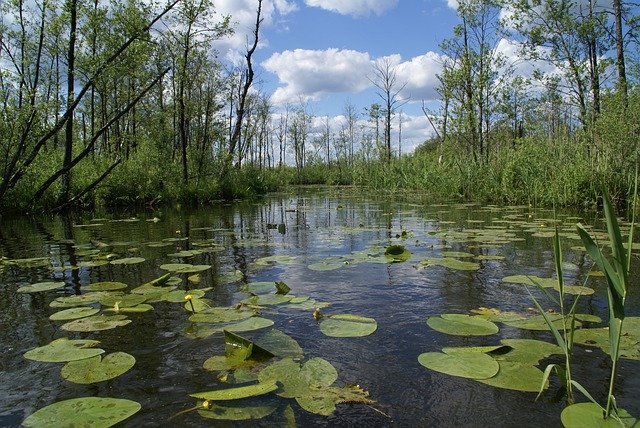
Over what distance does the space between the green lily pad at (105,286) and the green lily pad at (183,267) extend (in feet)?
1.65

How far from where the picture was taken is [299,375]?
65.7 inches

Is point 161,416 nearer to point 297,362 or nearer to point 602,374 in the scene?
point 297,362

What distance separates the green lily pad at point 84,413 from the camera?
135cm

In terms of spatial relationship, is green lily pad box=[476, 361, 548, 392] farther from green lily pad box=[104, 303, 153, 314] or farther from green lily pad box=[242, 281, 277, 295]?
green lily pad box=[104, 303, 153, 314]

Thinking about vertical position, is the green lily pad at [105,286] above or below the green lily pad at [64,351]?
above

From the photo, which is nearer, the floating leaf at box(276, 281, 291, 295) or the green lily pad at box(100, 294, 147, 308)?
the green lily pad at box(100, 294, 147, 308)

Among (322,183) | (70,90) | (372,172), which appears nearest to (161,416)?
(70,90)

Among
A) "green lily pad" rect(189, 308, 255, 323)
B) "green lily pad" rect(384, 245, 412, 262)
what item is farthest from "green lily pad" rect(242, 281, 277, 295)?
"green lily pad" rect(384, 245, 412, 262)

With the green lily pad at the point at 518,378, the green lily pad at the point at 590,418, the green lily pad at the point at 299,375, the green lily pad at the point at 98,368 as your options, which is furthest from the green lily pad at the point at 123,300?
the green lily pad at the point at 590,418

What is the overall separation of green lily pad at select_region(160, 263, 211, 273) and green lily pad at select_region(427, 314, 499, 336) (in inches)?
87.1

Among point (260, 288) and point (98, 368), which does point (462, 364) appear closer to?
Result: point (98, 368)

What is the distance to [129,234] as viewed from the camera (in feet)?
20.8

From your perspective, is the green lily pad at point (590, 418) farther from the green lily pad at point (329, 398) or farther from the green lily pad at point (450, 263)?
the green lily pad at point (450, 263)

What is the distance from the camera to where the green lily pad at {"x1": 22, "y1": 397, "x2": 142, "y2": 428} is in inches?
53.3
